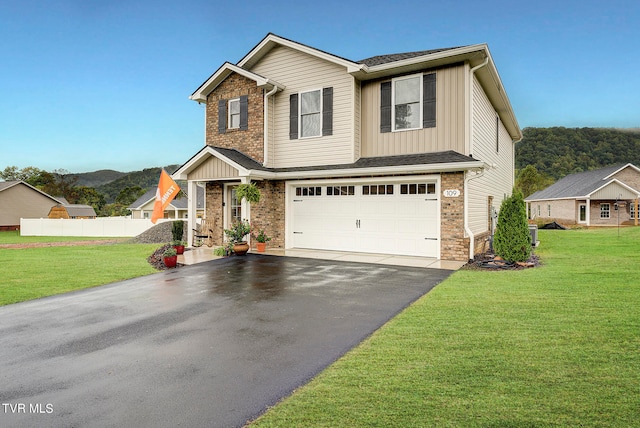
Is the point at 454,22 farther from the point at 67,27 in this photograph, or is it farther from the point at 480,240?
the point at 67,27

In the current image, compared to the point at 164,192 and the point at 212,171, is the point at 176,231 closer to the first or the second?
the point at 164,192

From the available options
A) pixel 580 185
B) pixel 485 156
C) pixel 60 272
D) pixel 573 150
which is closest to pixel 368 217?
pixel 485 156

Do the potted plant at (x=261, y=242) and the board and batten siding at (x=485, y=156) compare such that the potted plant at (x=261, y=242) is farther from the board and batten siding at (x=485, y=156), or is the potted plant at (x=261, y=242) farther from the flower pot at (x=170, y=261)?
the board and batten siding at (x=485, y=156)

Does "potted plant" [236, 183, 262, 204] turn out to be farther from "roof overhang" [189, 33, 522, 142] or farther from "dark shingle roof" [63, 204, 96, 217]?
"dark shingle roof" [63, 204, 96, 217]

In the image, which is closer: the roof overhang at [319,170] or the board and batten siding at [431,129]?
the roof overhang at [319,170]

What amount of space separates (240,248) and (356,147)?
5.31 metres

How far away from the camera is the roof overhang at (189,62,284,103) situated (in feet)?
42.9

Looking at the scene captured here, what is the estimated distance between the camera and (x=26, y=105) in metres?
37.5

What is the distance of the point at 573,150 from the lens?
2164 inches

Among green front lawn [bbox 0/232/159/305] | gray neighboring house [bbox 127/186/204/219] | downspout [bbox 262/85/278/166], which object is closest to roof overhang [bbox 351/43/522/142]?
downspout [bbox 262/85/278/166]

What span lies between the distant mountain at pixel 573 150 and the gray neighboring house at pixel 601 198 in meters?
19.1

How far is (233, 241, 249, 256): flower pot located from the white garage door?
201 cm

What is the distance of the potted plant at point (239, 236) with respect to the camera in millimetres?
12305

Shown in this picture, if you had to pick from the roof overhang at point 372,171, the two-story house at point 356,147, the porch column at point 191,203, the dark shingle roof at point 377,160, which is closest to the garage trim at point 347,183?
the two-story house at point 356,147
